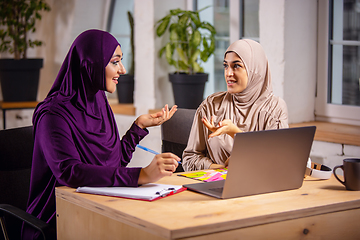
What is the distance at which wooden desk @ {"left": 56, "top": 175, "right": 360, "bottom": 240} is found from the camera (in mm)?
1128

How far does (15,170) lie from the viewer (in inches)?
72.3

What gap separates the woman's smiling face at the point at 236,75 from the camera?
2.07m

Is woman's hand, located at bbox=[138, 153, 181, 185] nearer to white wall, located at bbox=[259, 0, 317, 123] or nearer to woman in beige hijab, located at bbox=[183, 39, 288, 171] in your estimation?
woman in beige hijab, located at bbox=[183, 39, 288, 171]

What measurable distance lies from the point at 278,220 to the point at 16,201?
1.13m

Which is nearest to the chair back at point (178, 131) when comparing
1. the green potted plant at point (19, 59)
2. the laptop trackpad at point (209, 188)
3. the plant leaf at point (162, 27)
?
the laptop trackpad at point (209, 188)

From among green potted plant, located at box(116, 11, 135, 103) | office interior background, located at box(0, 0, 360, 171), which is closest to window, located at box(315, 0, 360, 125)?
office interior background, located at box(0, 0, 360, 171)

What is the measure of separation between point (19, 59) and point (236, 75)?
2827 millimetres

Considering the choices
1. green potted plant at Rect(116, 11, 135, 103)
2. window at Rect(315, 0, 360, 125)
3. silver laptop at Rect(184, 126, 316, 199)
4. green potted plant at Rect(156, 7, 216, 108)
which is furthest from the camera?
green potted plant at Rect(116, 11, 135, 103)

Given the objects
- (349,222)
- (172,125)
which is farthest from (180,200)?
(172,125)

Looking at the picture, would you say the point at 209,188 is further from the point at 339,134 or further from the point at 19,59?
the point at 19,59

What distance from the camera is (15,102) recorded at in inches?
168

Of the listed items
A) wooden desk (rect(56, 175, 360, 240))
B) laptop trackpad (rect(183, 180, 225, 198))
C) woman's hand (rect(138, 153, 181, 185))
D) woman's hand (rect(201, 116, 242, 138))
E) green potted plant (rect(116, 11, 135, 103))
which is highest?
green potted plant (rect(116, 11, 135, 103))

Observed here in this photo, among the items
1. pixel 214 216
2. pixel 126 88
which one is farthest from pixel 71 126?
pixel 126 88

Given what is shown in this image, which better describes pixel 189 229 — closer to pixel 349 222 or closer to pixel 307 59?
pixel 349 222
